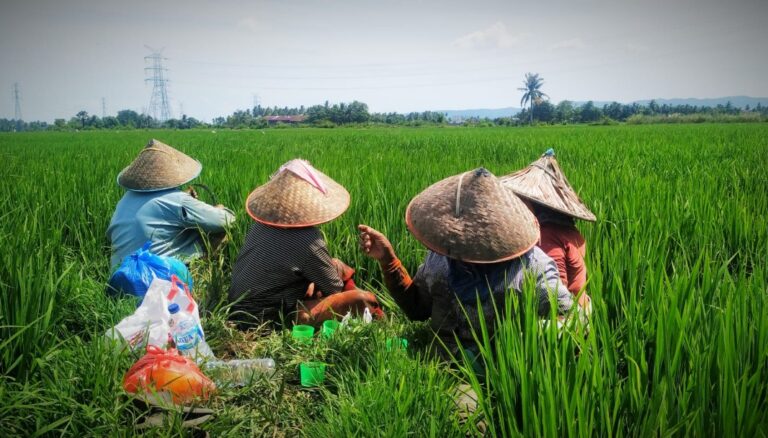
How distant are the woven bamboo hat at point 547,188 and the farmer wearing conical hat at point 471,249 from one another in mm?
378

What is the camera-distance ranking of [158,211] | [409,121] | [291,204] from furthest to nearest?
[409,121] → [158,211] → [291,204]

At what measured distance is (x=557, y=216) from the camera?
2277 mm

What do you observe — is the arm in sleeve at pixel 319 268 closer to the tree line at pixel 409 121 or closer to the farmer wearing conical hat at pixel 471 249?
the farmer wearing conical hat at pixel 471 249

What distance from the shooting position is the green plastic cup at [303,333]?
7.43 ft

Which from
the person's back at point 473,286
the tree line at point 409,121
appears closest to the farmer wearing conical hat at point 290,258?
the person's back at point 473,286

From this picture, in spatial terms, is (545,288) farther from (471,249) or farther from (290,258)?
(290,258)

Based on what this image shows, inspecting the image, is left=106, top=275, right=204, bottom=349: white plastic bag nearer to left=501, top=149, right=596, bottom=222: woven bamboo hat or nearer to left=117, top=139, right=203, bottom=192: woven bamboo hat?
left=117, top=139, right=203, bottom=192: woven bamboo hat

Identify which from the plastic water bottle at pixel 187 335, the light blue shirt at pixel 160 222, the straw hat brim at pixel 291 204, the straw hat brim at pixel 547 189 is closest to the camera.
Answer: the plastic water bottle at pixel 187 335

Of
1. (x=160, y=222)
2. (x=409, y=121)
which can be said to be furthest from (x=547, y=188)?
(x=409, y=121)

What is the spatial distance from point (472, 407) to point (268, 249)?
1.30 metres

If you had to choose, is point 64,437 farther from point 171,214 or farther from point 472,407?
A: point 171,214

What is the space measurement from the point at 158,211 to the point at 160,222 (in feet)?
0.24

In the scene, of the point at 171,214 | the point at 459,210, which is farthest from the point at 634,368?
the point at 171,214

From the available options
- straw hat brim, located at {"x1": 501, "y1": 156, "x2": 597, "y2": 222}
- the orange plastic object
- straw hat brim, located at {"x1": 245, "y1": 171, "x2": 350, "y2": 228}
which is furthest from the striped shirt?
straw hat brim, located at {"x1": 501, "y1": 156, "x2": 597, "y2": 222}
